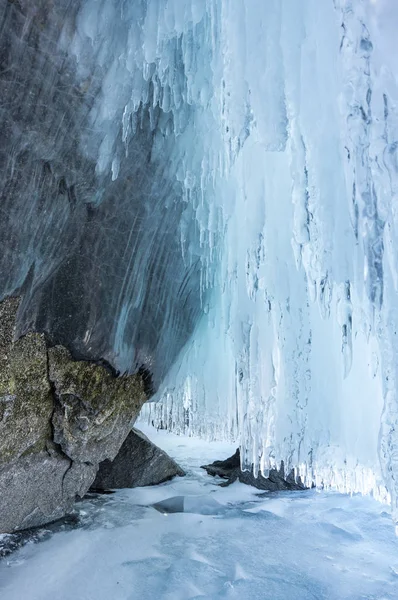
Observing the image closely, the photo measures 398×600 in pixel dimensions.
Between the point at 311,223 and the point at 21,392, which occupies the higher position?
the point at 311,223

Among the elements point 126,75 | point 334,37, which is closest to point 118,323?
point 126,75

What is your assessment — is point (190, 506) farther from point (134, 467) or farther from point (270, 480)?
point (270, 480)

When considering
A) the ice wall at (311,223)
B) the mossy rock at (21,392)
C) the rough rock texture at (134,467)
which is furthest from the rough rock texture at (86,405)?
the rough rock texture at (134,467)

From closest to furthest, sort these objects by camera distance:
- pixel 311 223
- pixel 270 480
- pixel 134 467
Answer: pixel 311 223 → pixel 134 467 → pixel 270 480

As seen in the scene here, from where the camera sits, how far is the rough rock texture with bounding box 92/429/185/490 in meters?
7.84

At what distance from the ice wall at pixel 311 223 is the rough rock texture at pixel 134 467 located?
2272mm

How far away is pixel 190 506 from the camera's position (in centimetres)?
662

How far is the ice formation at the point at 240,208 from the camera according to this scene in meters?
2.92

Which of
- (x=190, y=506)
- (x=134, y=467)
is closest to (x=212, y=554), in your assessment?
(x=190, y=506)

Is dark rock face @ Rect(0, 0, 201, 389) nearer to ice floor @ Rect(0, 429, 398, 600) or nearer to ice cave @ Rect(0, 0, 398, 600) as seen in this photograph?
ice cave @ Rect(0, 0, 398, 600)

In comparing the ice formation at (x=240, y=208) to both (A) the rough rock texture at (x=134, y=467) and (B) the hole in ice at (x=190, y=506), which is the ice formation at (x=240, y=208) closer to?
(B) the hole in ice at (x=190, y=506)

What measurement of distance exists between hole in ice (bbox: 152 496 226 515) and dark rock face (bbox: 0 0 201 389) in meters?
2.60

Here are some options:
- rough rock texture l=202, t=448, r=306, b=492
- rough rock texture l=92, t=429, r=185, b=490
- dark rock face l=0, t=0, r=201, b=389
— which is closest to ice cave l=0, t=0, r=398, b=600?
dark rock face l=0, t=0, r=201, b=389

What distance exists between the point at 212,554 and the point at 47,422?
2.54 metres
